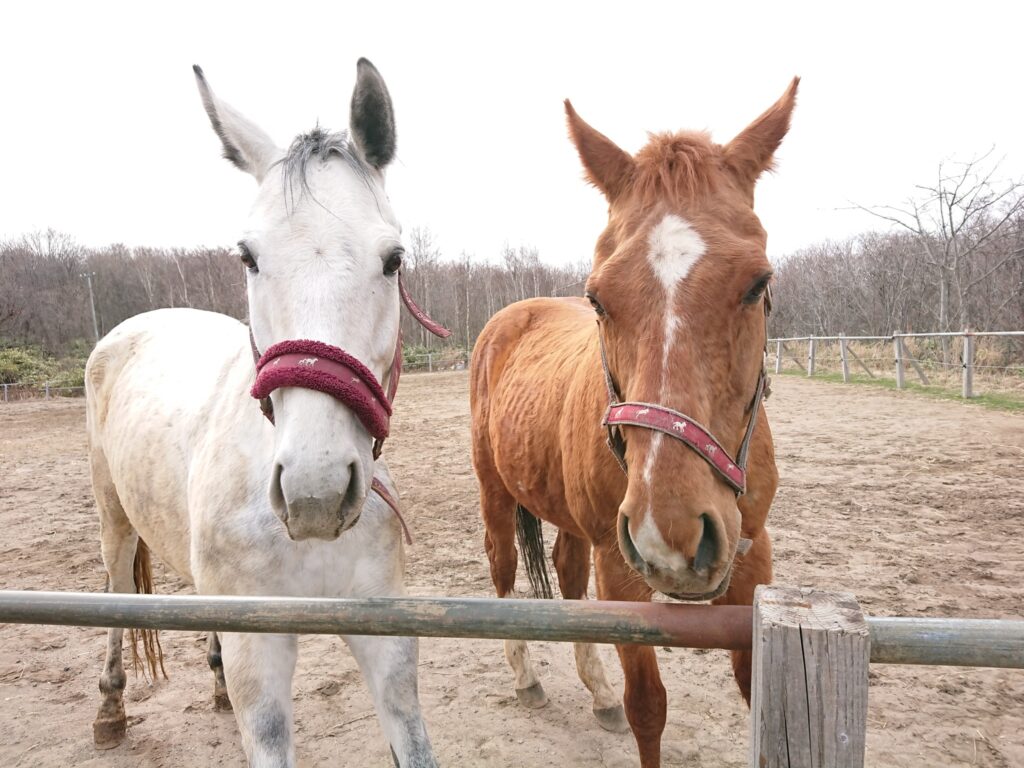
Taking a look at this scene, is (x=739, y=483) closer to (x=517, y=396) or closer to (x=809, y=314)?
(x=517, y=396)

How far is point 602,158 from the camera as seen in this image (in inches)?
74.6

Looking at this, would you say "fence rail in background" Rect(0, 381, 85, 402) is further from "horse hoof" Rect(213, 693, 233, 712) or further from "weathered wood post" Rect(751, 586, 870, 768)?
"weathered wood post" Rect(751, 586, 870, 768)

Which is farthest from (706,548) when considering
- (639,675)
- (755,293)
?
(639,675)

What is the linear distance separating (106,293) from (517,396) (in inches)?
1765

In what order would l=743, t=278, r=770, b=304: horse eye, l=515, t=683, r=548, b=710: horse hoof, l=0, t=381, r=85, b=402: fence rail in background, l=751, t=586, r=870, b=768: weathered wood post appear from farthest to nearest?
l=0, t=381, r=85, b=402: fence rail in background, l=515, t=683, r=548, b=710: horse hoof, l=743, t=278, r=770, b=304: horse eye, l=751, t=586, r=870, b=768: weathered wood post

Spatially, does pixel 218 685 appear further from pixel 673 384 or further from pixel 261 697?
pixel 673 384

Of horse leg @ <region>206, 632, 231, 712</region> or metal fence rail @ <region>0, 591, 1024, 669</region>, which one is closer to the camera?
metal fence rail @ <region>0, 591, 1024, 669</region>

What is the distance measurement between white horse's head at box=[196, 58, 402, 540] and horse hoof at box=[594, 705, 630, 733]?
2262 mm

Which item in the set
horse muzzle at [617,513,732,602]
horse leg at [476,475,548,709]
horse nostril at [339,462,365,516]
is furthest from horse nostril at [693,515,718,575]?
horse leg at [476,475,548,709]

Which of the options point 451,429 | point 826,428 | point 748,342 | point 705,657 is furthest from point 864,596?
point 451,429

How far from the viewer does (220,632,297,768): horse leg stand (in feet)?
5.38

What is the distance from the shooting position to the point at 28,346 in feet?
101

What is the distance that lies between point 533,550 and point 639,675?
6.17 feet

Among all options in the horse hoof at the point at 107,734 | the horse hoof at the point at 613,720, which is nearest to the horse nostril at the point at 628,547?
the horse hoof at the point at 613,720
